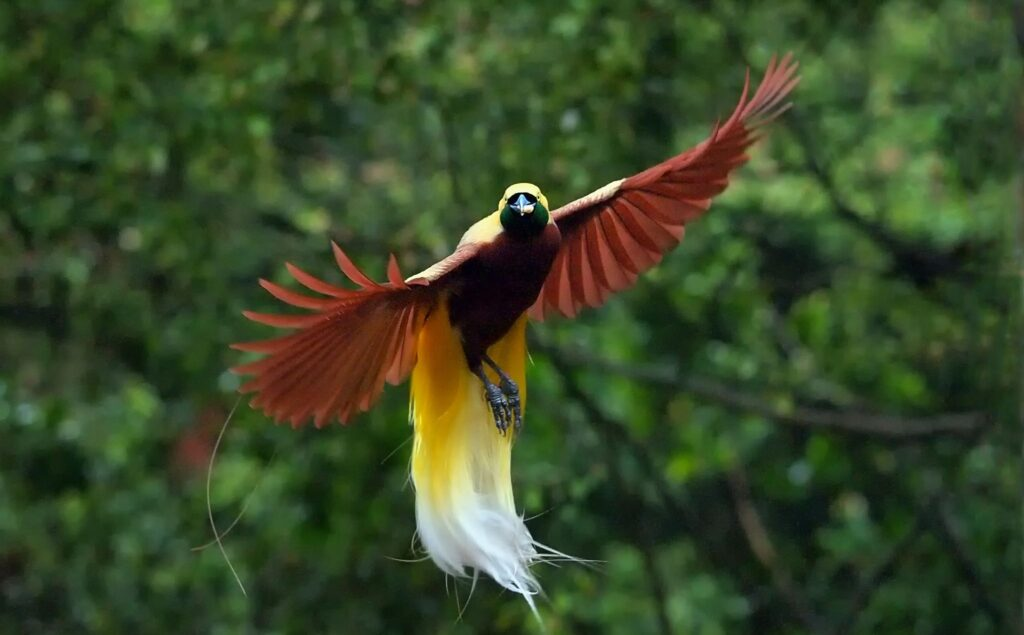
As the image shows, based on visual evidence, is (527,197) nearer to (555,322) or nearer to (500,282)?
(500,282)

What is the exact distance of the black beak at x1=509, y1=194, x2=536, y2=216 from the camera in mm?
1639

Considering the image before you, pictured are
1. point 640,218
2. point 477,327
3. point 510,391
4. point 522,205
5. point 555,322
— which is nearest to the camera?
point 522,205

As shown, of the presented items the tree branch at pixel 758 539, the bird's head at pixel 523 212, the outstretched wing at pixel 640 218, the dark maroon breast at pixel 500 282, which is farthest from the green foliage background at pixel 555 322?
the bird's head at pixel 523 212

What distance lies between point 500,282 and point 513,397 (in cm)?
25

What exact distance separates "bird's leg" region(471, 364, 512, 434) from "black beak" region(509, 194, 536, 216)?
1.02 ft

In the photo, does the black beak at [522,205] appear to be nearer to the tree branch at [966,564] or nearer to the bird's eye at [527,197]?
the bird's eye at [527,197]

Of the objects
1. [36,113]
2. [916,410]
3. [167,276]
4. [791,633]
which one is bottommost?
[791,633]

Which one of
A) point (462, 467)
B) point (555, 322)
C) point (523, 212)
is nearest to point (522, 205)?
point (523, 212)

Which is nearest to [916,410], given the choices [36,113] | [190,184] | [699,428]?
[699,428]

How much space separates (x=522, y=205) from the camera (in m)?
1.64

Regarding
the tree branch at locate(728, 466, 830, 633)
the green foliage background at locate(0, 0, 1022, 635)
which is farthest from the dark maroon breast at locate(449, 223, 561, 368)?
the tree branch at locate(728, 466, 830, 633)

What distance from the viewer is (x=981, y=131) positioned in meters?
4.55

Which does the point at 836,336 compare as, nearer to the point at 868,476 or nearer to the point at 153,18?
the point at 868,476

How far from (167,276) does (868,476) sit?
2.32 metres
